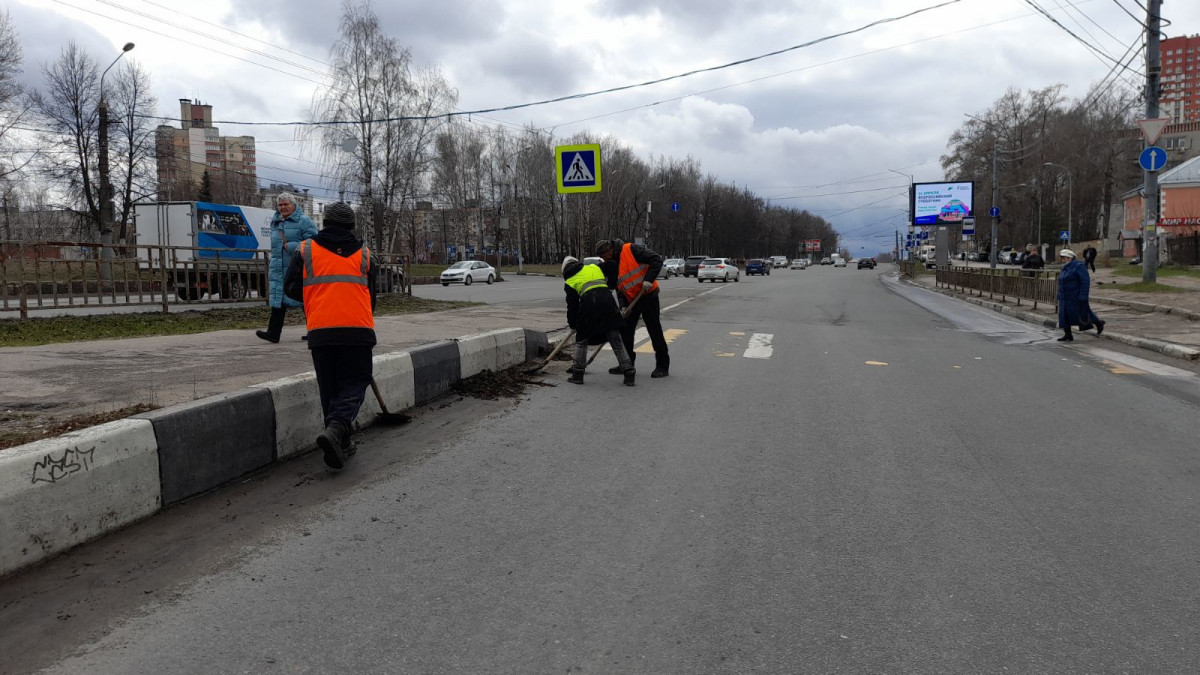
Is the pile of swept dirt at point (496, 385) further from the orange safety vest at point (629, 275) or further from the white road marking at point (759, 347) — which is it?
A: the white road marking at point (759, 347)

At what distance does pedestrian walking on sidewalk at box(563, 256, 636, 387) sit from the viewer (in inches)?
331

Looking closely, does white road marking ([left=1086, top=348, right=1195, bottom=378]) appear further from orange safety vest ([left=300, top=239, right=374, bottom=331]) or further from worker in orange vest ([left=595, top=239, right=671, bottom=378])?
orange safety vest ([left=300, top=239, right=374, bottom=331])

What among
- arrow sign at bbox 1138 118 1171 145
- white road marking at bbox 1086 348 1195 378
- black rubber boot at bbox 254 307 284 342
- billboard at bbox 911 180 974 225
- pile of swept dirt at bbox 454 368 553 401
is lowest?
white road marking at bbox 1086 348 1195 378

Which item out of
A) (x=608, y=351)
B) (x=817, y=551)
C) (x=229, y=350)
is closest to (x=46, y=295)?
(x=229, y=350)

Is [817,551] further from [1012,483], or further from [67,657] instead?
[67,657]

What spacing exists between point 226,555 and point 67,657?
0.95 meters

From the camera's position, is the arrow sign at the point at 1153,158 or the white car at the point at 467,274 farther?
the white car at the point at 467,274

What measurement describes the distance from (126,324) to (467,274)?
94.1 feet

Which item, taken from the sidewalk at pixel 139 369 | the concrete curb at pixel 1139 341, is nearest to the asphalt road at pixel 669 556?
the sidewalk at pixel 139 369

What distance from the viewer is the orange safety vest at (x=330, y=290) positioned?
202 inches

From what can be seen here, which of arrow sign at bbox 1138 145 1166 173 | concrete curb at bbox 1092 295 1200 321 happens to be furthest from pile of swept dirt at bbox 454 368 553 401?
arrow sign at bbox 1138 145 1166 173

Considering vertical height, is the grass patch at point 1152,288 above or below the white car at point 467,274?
below

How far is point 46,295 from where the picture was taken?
40.8ft

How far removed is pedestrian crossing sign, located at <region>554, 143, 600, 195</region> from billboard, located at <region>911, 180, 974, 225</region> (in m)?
52.7
